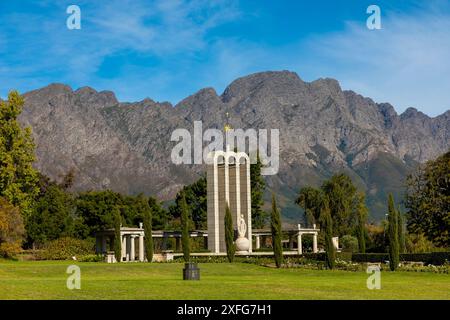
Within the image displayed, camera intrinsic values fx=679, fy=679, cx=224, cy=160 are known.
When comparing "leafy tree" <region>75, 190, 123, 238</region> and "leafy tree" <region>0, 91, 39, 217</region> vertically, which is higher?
"leafy tree" <region>0, 91, 39, 217</region>

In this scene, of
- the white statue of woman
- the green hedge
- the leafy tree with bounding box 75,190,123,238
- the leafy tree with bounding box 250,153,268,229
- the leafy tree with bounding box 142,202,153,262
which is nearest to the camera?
the green hedge

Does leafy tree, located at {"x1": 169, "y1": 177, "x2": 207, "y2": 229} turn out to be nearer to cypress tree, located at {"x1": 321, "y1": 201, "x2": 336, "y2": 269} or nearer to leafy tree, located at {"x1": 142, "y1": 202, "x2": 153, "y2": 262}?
leafy tree, located at {"x1": 142, "y1": 202, "x2": 153, "y2": 262}

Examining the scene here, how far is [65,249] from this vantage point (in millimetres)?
60562

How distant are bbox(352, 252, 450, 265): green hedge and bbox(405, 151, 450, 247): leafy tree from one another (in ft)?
12.4

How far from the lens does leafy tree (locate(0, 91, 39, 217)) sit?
5700 centimetres

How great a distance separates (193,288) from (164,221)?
60699 millimetres

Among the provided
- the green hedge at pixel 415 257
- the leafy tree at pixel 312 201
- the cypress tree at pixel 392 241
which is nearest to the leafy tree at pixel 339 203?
the leafy tree at pixel 312 201

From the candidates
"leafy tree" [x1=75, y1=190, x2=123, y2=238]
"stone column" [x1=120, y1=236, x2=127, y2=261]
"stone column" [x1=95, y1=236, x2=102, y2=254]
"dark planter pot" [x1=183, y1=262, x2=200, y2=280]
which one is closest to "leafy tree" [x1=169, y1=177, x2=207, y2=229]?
"leafy tree" [x1=75, y1=190, x2=123, y2=238]

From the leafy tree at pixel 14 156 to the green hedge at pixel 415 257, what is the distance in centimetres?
2834

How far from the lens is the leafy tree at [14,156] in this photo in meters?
57.0

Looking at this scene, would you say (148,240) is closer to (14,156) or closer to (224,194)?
(224,194)

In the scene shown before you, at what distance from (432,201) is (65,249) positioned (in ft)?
104
